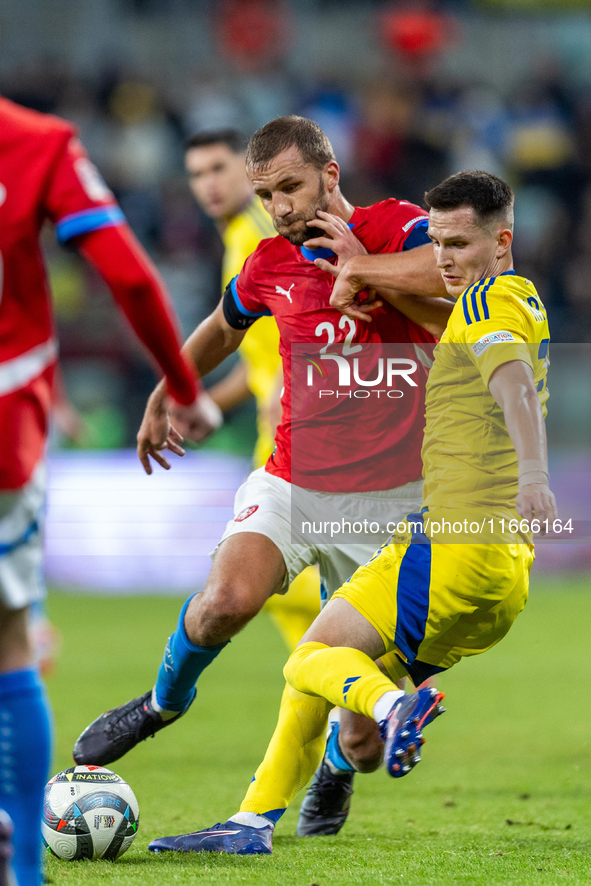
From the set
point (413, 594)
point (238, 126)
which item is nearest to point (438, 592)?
point (413, 594)

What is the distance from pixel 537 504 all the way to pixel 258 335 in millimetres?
3509

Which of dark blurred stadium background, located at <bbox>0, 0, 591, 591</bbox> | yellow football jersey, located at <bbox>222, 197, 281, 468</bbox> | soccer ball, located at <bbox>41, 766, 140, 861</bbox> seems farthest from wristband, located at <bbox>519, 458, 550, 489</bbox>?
dark blurred stadium background, located at <bbox>0, 0, 591, 591</bbox>

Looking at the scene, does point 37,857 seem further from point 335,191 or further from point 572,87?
point 572,87

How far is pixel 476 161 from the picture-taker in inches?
589

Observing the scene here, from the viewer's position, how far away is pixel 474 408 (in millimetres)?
3322

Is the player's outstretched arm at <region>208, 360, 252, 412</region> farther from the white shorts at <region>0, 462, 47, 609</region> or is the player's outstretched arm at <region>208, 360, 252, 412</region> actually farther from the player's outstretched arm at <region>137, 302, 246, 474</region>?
the white shorts at <region>0, 462, 47, 609</region>

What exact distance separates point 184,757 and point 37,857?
10.2 feet

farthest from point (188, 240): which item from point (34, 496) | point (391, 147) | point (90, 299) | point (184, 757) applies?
point (34, 496)

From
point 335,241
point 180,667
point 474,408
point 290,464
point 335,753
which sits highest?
point 335,241

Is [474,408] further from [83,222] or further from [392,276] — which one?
[83,222]

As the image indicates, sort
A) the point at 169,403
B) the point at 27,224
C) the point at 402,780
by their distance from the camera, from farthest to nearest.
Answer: the point at 402,780 → the point at 169,403 → the point at 27,224

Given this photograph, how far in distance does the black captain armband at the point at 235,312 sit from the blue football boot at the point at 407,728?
1.75 meters

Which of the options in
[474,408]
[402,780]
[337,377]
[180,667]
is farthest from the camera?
[402,780]

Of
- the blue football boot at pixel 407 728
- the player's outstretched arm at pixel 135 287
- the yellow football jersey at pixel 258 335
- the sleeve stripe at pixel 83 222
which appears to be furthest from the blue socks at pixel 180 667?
the yellow football jersey at pixel 258 335
